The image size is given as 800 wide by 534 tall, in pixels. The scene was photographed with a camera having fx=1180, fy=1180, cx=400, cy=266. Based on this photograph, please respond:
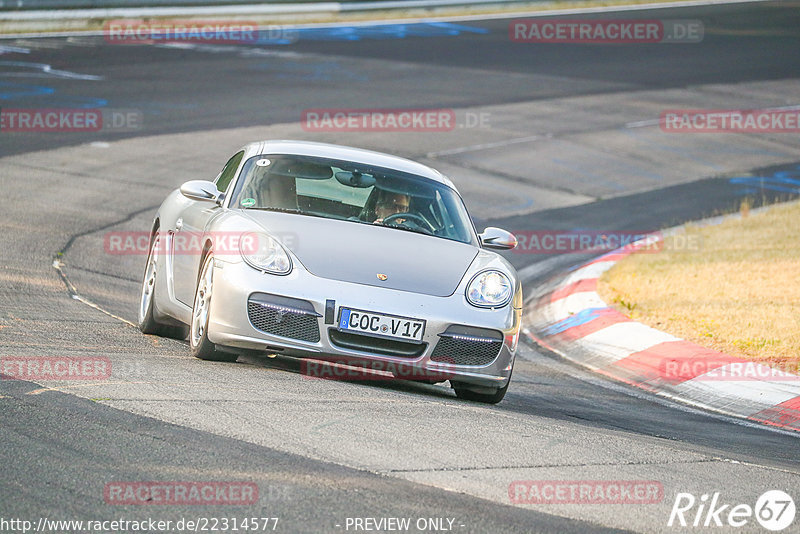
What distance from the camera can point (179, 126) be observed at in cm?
1789

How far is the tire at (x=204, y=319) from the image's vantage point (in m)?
Answer: 6.76

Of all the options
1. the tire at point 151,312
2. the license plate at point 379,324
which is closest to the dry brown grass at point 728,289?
the license plate at point 379,324

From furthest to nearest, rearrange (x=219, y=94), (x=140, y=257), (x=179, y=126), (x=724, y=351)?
(x=219, y=94)
(x=179, y=126)
(x=140, y=257)
(x=724, y=351)

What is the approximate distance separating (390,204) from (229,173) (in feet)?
4.26

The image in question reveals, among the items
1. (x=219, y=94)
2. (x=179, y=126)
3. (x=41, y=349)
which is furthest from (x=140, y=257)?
(x=219, y=94)

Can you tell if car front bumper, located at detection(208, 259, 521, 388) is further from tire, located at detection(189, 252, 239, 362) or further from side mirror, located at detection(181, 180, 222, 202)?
side mirror, located at detection(181, 180, 222, 202)

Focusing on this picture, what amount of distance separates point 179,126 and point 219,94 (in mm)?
2742

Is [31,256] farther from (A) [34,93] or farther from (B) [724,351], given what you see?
(A) [34,93]

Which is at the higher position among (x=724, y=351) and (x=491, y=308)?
(x=491, y=308)

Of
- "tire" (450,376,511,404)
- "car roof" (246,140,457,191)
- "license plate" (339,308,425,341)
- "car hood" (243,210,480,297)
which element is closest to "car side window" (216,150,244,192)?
"car roof" (246,140,457,191)

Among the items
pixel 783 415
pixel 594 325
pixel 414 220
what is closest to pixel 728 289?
pixel 594 325

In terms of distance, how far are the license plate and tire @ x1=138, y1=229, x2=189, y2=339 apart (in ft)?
6.87

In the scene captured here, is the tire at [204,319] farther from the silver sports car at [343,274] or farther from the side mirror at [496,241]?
the side mirror at [496,241]

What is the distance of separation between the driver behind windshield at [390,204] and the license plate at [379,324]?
120 centimetres
